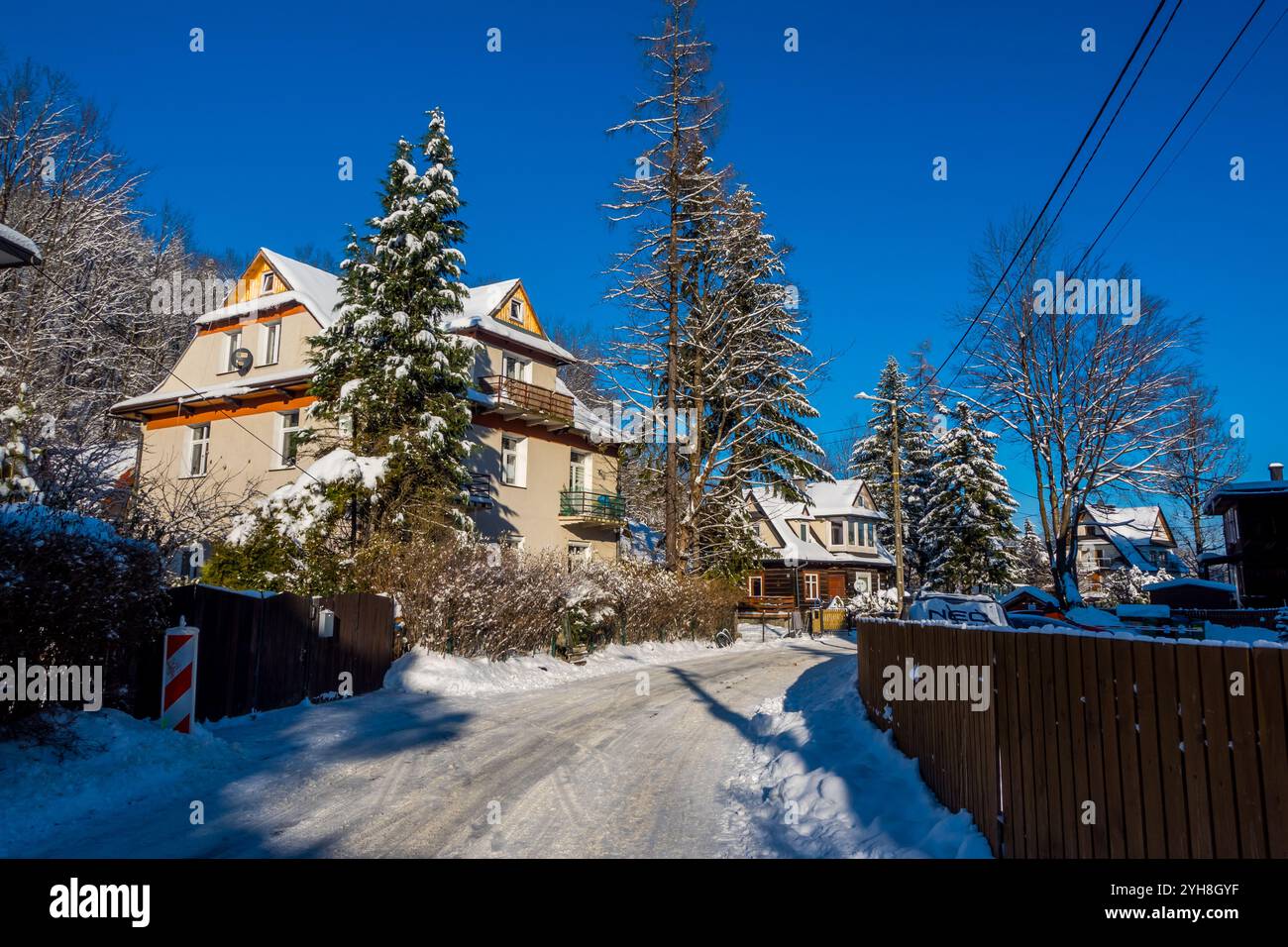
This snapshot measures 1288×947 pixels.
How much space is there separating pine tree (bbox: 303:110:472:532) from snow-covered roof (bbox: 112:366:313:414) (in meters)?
3.41

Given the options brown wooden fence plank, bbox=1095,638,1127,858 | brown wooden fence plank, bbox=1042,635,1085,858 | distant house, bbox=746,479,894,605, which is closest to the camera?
brown wooden fence plank, bbox=1095,638,1127,858

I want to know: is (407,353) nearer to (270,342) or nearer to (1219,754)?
(270,342)

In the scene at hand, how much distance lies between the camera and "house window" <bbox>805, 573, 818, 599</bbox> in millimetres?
50344

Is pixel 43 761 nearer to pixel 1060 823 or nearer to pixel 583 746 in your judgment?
pixel 583 746

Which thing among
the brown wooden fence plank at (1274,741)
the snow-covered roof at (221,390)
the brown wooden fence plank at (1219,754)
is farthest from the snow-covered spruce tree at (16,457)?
the snow-covered roof at (221,390)

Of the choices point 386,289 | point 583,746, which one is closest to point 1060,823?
point 583,746

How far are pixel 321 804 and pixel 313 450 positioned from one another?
19.2m

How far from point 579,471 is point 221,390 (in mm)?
13210

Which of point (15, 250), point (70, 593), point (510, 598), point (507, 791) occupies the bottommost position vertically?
point (507, 791)

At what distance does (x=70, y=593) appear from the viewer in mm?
6871

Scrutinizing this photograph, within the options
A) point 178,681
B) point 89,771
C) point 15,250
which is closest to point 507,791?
point 89,771

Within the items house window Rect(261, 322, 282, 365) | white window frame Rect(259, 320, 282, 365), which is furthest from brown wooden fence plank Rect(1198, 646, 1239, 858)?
house window Rect(261, 322, 282, 365)

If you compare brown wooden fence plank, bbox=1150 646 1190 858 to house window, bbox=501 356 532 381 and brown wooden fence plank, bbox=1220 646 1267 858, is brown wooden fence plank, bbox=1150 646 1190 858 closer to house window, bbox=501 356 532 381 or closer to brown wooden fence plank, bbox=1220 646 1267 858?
brown wooden fence plank, bbox=1220 646 1267 858
